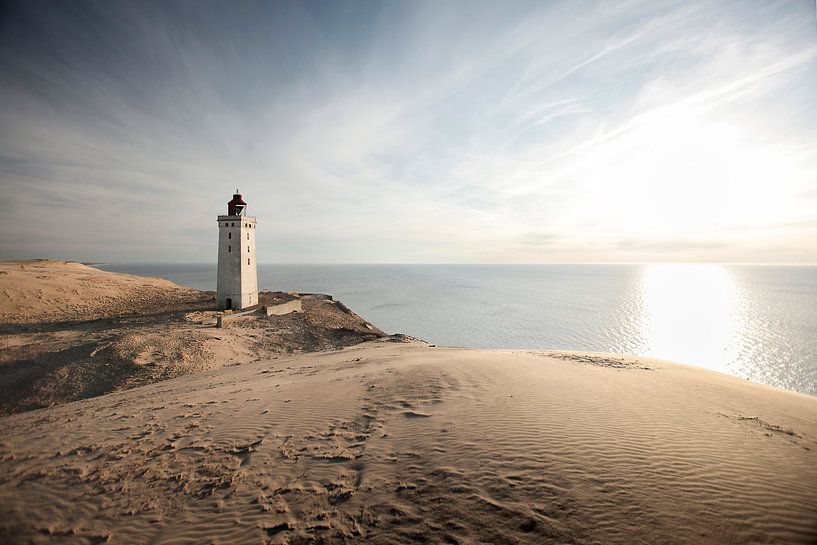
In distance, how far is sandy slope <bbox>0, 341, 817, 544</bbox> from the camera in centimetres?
476

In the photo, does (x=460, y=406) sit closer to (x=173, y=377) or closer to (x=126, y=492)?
(x=126, y=492)

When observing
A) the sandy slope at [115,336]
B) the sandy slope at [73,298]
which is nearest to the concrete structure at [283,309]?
the sandy slope at [115,336]

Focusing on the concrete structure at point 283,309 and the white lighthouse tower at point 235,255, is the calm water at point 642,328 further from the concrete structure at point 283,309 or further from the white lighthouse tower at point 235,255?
the white lighthouse tower at point 235,255

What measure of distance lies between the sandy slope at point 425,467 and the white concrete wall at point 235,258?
1936 centimetres

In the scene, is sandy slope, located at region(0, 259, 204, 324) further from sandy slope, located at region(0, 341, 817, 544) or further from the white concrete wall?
sandy slope, located at region(0, 341, 817, 544)

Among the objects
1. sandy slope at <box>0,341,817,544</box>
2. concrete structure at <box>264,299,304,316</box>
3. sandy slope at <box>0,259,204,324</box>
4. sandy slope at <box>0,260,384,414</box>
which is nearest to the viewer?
sandy slope at <box>0,341,817,544</box>

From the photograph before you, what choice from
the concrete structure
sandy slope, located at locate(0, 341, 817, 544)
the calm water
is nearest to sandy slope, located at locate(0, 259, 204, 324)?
the concrete structure

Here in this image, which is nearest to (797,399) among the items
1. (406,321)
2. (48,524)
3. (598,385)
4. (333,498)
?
(598,385)

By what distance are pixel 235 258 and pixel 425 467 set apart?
95.4 feet

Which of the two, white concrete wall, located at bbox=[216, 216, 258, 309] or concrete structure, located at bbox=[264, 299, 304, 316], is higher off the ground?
white concrete wall, located at bbox=[216, 216, 258, 309]

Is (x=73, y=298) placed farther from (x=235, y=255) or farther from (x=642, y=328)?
(x=642, y=328)

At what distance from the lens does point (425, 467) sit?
621cm

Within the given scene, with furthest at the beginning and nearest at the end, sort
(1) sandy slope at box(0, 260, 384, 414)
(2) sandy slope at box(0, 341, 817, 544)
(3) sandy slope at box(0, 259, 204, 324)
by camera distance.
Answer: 1. (3) sandy slope at box(0, 259, 204, 324)
2. (1) sandy slope at box(0, 260, 384, 414)
3. (2) sandy slope at box(0, 341, 817, 544)

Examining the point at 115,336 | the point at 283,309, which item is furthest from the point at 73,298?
the point at 283,309
